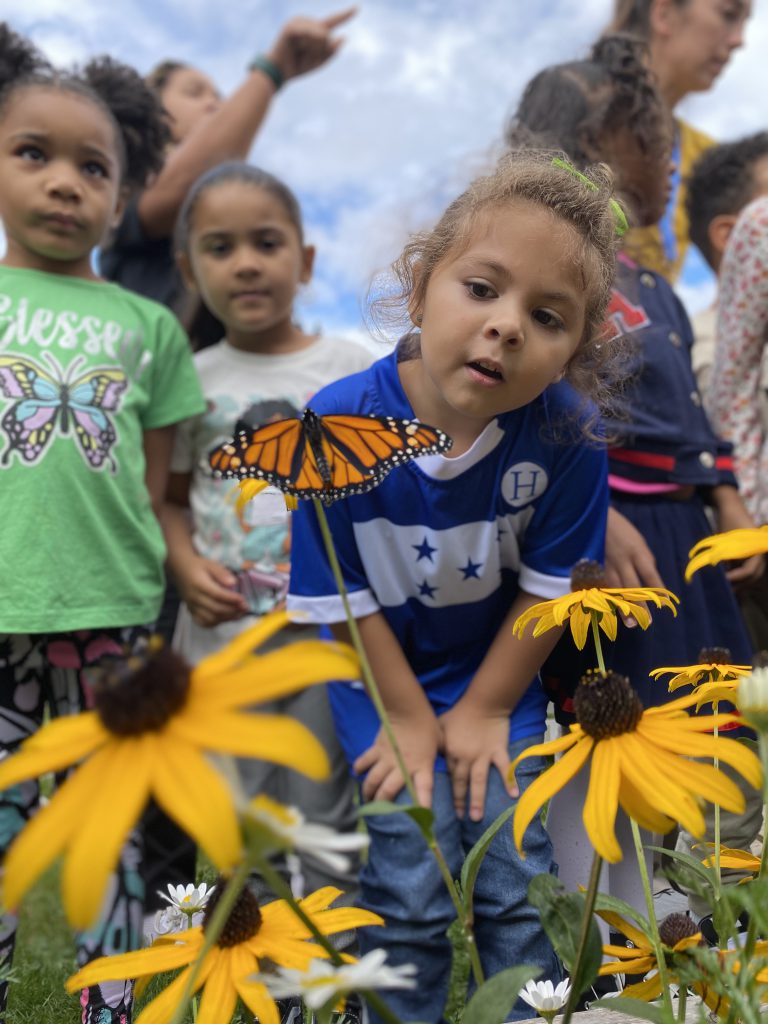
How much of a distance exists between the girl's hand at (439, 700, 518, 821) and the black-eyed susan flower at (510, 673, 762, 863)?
71 cm

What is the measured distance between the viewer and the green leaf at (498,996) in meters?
0.57

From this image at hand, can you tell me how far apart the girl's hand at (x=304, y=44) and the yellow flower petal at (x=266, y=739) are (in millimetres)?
2348

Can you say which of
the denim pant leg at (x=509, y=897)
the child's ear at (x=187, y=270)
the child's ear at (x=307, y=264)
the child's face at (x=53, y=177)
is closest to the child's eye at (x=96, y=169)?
the child's face at (x=53, y=177)

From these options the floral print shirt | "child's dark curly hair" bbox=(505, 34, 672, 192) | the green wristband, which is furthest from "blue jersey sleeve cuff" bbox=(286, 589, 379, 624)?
the green wristband

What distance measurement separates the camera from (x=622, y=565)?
160 cm

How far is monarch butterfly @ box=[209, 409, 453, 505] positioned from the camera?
84cm

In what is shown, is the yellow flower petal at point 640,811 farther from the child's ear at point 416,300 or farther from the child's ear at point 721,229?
the child's ear at point 721,229

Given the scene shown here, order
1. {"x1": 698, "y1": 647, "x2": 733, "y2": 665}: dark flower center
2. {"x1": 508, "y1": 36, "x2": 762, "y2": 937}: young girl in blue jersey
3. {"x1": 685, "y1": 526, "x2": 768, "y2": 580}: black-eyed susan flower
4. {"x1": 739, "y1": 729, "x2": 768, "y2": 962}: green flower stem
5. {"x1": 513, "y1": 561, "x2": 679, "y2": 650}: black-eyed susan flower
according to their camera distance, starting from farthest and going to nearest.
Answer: {"x1": 508, "y1": 36, "x2": 762, "y2": 937}: young girl in blue jersey, {"x1": 698, "y1": 647, "x2": 733, "y2": 665}: dark flower center, {"x1": 513, "y1": 561, "x2": 679, "y2": 650}: black-eyed susan flower, {"x1": 685, "y1": 526, "x2": 768, "y2": 580}: black-eyed susan flower, {"x1": 739, "y1": 729, "x2": 768, "y2": 962}: green flower stem

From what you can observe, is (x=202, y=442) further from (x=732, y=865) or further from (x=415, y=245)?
(x=732, y=865)

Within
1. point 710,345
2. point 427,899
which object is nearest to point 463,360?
point 427,899

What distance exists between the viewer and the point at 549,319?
117 cm

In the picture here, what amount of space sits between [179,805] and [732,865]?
542 millimetres

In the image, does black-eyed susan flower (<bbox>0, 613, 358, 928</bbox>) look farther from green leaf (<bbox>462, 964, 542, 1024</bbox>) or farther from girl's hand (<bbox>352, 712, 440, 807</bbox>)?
girl's hand (<bbox>352, 712, 440, 807</bbox>)

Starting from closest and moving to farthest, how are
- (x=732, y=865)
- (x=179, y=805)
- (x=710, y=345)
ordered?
(x=179, y=805), (x=732, y=865), (x=710, y=345)
